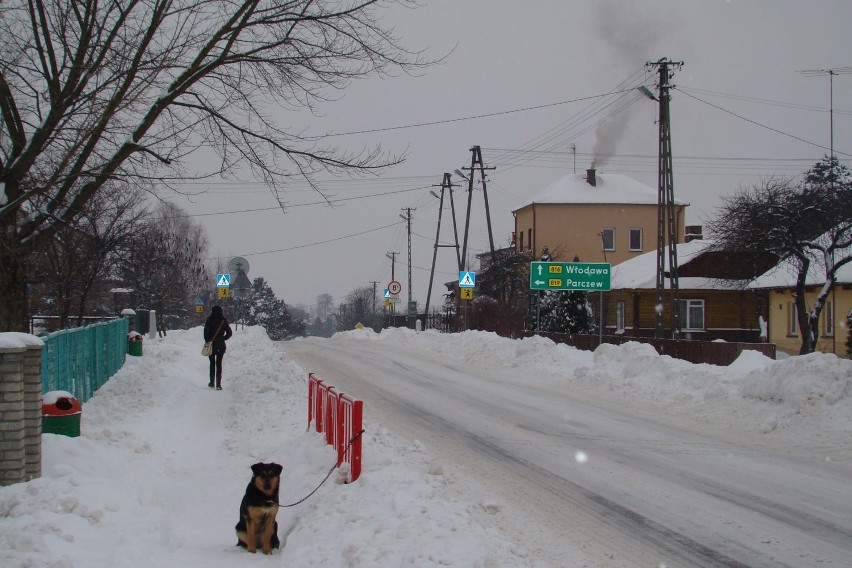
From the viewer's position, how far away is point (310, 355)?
2847 cm

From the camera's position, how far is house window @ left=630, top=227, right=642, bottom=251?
60.7m

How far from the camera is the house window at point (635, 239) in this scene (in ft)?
199

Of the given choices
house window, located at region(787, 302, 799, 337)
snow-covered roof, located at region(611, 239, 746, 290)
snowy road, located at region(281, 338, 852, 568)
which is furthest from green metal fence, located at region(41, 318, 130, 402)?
snow-covered roof, located at region(611, 239, 746, 290)

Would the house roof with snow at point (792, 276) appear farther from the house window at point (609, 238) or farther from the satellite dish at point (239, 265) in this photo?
the house window at point (609, 238)

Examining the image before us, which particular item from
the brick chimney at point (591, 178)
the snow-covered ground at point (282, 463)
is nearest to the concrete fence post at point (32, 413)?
the snow-covered ground at point (282, 463)

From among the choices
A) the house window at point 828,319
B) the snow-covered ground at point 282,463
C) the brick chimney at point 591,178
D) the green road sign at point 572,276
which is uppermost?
the brick chimney at point 591,178

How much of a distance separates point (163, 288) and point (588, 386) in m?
28.2

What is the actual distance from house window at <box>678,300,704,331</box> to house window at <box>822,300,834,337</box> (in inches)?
469

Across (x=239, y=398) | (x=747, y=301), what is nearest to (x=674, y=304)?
(x=239, y=398)

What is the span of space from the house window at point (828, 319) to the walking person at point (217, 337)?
24.2m

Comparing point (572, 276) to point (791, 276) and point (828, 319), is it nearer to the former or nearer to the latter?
point (828, 319)

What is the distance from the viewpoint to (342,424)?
26.2ft

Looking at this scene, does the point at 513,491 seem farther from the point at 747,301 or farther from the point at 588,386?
the point at 747,301

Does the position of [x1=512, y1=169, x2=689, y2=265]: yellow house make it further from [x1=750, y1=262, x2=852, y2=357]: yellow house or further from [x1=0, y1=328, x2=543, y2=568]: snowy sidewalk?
[x1=0, y1=328, x2=543, y2=568]: snowy sidewalk
